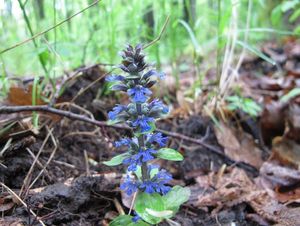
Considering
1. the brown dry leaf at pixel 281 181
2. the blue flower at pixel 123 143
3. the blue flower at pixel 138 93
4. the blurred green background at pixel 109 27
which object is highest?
the blurred green background at pixel 109 27

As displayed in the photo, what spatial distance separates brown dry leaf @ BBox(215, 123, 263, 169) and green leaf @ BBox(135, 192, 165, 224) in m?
1.24

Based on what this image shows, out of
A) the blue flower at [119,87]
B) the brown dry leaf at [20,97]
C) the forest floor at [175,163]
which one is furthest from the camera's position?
the brown dry leaf at [20,97]

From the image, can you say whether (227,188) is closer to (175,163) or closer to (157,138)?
(175,163)

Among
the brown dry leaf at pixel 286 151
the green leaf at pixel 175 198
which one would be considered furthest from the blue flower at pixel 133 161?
the brown dry leaf at pixel 286 151

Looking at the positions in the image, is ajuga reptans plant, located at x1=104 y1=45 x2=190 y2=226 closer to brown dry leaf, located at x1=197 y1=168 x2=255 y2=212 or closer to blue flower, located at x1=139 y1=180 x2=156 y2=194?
blue flower, located at x1=139 y1=180 x2=156 y2=194

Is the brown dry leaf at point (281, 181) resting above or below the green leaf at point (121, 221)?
below

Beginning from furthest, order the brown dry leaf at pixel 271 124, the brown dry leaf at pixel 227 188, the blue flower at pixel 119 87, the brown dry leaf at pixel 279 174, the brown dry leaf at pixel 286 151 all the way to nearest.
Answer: the brown dry leaf at pixel 271 124 → the brown dry leaf at pixel 286 151 → the brown dry leaf at pixel 279 174 → the brown dry leaf at pixel 227 188 → the blue flower at pixel 119 87

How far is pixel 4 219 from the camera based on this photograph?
1.67 m

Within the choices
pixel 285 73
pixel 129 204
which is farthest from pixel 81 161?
pixel 285 73

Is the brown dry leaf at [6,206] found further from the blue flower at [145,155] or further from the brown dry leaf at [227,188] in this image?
the brown dry leaf at [227,188]

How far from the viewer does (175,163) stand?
→ 2.55 m

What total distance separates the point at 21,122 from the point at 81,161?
446 mm

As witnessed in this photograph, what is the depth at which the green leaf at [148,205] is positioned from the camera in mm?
1533

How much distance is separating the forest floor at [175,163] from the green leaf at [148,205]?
0.37 metres
